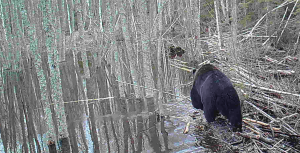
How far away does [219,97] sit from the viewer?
4.34m

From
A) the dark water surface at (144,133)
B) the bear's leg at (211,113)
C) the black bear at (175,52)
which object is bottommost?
the dark water surface at (144,133)

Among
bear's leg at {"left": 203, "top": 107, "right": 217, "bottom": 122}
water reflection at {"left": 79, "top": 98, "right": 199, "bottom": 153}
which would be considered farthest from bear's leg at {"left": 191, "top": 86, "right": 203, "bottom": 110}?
bear's leg at {"left": 203, "top": 107, "right": 217, "bottom": 122}

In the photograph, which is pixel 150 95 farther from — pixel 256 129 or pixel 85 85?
pixel 85 85

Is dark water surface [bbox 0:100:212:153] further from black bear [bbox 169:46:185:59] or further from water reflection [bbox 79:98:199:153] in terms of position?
black bear [bbox 169:46:185:59]

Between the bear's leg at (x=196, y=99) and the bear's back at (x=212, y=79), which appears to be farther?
the bear's leg at (x=196, y=99)

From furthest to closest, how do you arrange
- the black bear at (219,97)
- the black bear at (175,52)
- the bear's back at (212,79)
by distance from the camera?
the black bear at (175,52), the bear's back at (212,79), the black bear at (219,97)

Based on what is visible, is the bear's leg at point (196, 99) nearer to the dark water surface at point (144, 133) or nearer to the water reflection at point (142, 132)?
the dark water surface at point (144, 133)

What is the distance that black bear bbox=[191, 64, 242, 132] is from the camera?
420cm

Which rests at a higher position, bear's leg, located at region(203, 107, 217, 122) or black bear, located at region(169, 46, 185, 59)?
black bear, located at region(169, 46, 185, 59)

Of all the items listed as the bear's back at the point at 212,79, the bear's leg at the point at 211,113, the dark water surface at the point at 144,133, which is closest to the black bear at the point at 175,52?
the dark water surface at the point at 144,133

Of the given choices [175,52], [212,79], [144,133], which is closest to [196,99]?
[212,79]

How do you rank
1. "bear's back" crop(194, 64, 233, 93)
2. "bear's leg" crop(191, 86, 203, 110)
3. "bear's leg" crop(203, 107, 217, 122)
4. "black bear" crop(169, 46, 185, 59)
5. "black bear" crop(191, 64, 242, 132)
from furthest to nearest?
"black bear" crop(169, 46, 185, 59) < "bear's leg" crop(191, 86, 203, 110) < "bear's leg" crop(203, 107, 217, 122) < "bear's back" crop(194, 64, 233, 93) < "black bear" crop(191, 64, 242, 132)

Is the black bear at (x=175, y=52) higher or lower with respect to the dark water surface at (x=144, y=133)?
higher

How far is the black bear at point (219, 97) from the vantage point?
13.8 feet
